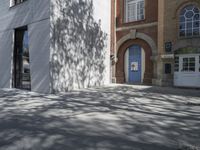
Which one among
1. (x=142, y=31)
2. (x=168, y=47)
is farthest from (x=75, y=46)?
(x=168, y=47)

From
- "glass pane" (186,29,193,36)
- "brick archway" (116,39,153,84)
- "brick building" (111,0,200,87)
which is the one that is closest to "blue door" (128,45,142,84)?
"brick building" (111,0,200,87)

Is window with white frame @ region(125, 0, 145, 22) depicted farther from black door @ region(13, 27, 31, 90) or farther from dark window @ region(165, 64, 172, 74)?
black door @ region(13, 27, 31, 90)

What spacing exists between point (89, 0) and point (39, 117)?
9.82 metres

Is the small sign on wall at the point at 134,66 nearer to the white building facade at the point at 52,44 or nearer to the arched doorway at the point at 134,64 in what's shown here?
the arched doorway at the point at 134,64

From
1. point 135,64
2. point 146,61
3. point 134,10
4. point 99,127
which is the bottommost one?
point 99,127

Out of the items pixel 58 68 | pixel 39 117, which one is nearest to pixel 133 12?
pixel 58 68

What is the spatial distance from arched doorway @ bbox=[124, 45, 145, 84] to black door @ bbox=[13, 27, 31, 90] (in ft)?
25.7

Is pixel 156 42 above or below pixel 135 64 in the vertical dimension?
above

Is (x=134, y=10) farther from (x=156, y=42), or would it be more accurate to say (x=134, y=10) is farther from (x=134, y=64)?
(x=134, y=64)

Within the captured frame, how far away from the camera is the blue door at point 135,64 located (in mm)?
16406

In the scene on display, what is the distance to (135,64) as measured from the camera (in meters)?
16.6

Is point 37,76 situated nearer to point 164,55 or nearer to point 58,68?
point 58,68

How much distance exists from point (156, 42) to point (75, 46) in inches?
247

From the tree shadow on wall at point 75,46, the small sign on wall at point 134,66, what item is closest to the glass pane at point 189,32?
the small sign on wall at point 134,66
